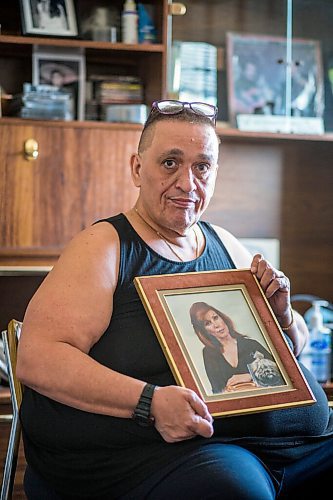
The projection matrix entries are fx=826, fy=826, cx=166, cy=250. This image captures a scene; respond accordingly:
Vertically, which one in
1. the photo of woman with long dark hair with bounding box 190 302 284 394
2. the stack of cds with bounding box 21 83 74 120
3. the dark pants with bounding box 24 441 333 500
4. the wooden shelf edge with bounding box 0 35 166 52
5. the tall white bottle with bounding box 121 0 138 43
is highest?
the tall white bottle with bounding box 121 0 138 43

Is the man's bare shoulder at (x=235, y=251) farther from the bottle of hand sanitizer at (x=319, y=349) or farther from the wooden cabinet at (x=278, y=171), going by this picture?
the wooden cabinet at (x=278, y=171)

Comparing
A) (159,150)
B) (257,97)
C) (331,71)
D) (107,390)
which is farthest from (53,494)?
(331,71)

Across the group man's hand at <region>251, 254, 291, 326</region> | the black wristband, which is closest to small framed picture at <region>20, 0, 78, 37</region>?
man's hand at <region>251, 254, 291, 326</region>

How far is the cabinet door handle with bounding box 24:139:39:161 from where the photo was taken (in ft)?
7.81

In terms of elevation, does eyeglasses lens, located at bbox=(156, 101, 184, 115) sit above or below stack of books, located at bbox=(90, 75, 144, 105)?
below

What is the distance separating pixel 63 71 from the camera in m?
2.60

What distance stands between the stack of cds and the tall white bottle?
27 centimetres

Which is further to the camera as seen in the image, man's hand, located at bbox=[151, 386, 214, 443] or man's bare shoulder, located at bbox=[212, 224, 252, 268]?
man's bare shoulder, located at bbox=[212, 224, 252, 268]

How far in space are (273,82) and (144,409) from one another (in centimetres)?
170

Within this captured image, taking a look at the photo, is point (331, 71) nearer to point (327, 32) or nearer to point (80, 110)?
point (327, 32)

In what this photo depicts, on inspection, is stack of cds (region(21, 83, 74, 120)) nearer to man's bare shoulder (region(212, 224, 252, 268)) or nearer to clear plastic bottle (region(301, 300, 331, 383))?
man's bare shoulder (region(212, 224, 252, 268))

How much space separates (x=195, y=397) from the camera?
1.41m

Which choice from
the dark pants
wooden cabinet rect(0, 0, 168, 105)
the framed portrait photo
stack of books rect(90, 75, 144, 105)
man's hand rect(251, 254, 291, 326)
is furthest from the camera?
stack of books rect(90, 75, 144, 105)

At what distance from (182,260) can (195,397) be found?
0.41 meters
